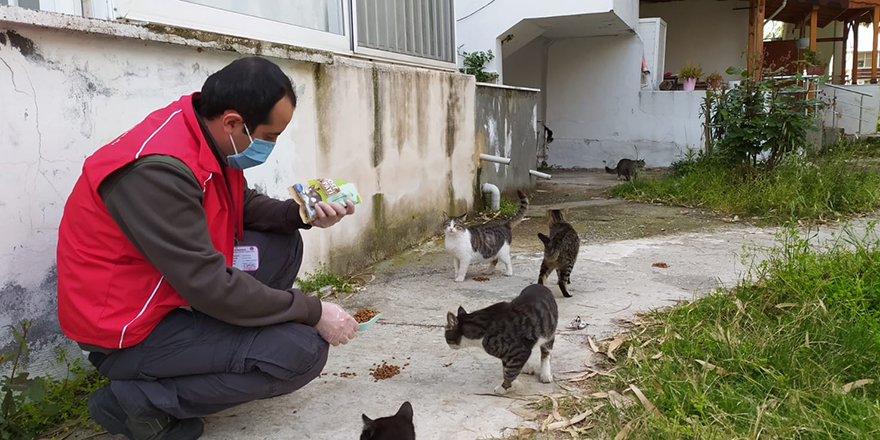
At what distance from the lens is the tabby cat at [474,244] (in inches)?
195

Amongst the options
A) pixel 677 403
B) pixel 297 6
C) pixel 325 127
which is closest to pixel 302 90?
pixel 325 127

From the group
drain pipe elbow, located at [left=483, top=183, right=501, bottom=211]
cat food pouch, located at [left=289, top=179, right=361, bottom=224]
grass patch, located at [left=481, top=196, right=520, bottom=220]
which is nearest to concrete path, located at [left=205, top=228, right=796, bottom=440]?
cat food pouch, located at [left=289, top=179, right=361, bottom=224]

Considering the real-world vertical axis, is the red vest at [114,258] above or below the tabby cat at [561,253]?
above

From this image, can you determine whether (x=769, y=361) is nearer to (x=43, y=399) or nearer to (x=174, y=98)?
(x=43, y=399)

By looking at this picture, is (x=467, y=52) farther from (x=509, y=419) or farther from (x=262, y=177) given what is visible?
(x=509, y=419)

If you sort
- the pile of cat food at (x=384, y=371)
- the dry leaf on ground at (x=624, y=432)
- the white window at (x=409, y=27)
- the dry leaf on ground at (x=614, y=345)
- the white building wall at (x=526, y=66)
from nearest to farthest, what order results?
the dry leaf on ground at (x=624, y=432) → the pile of cat food at (x=384, y=371) → the dry leaf on ground at (x=614, y=345) → the white window at (x=409, y=27) → the white building wall at (x=526, y=66)

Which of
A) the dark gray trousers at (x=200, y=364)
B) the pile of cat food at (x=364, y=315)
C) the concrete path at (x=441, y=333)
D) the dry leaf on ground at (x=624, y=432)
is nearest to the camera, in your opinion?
the dark gray trousers at (x=200, y=364)

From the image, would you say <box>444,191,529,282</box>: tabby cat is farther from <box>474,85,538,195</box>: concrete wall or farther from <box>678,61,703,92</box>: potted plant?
<box>678,61,703,92</box>: potted plant

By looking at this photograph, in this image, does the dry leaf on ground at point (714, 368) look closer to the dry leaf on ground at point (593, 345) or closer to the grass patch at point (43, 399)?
the dry leaf on ground at point (593, 345)

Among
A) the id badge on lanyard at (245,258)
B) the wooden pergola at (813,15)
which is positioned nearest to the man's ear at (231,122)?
the id badge on lanyard at (245,258)

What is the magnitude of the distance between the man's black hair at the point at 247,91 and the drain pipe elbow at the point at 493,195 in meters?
5.34

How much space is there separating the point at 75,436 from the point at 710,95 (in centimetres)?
889

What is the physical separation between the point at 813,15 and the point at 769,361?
52.6 ft

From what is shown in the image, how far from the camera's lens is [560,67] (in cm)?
1385
